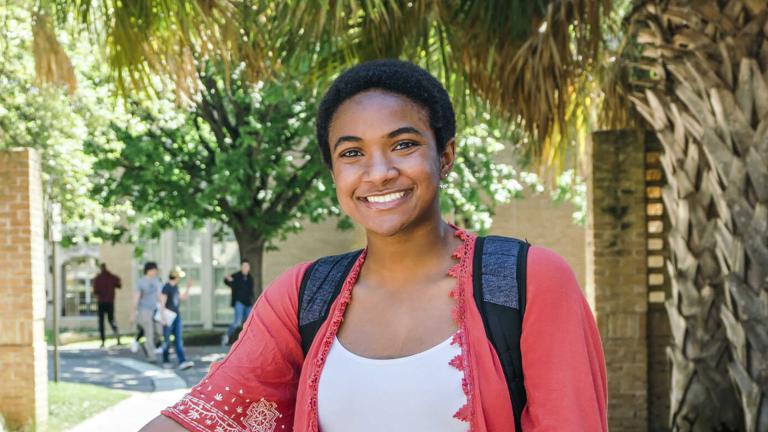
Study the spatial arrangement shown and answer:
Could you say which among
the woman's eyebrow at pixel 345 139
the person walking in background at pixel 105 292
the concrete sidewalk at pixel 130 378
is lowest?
the concrete sidewalk at pixel 130 378

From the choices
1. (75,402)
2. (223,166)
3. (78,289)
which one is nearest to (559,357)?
(75,402)

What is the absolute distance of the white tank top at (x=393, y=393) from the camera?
2062 millimetres

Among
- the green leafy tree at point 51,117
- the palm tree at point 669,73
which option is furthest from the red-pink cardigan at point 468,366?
the green leafy tree at point 51,117

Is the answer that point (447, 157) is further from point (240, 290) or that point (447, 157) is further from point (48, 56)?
point (240, 290)

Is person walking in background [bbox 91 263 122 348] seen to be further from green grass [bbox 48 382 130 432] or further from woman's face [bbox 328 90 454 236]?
woman's face [bbox 328 90 454 236]

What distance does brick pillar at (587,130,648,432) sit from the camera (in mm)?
9062

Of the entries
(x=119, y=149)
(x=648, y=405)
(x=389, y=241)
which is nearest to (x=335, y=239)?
(x=119, y=149)

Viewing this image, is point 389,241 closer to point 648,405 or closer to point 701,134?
point 701,134

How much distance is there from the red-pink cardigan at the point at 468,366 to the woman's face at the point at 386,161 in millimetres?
157

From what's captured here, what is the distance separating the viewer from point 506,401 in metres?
2.04

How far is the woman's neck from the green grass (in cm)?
770

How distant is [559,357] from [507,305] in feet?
0.53

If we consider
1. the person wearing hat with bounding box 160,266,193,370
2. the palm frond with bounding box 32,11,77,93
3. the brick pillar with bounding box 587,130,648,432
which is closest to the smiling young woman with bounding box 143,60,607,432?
the palm frond with bounding box 32,11,77,93

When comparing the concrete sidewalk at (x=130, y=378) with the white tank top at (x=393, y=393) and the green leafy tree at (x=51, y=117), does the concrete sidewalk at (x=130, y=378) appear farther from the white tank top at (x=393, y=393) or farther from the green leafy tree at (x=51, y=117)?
the white tank top at (x=393, y=393)
